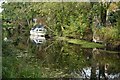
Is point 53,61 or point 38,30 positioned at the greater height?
point 38,30

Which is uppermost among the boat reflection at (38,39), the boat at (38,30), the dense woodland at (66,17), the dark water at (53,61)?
the dense woodland at (66,17)

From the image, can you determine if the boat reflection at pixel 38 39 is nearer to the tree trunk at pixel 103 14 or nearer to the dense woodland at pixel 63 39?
the dense woodland at pixel 63 39

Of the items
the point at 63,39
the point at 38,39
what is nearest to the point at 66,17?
the point at 63,39

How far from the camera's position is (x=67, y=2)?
8.05 feet

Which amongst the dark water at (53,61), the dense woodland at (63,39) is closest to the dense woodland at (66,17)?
the dense woodland at (63,39)

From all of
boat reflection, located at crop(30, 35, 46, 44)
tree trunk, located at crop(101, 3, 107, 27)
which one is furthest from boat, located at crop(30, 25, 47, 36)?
tree trunk, located at crop(101, 3, 107, 27)

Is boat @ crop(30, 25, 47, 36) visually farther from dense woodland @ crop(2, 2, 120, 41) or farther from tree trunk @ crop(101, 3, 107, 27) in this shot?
tree trunk @ crop(101, 3, 107, 27)

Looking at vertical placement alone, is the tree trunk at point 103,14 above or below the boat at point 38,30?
above

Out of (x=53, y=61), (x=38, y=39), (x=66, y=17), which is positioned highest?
(x=66, y=17)

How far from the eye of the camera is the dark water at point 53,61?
244cm

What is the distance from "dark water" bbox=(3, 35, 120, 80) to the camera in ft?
8.00

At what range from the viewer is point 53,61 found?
2.48 metres

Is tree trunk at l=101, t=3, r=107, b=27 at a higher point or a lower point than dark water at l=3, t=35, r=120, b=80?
higher

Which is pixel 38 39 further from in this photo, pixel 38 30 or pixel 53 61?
pixel 53 61
